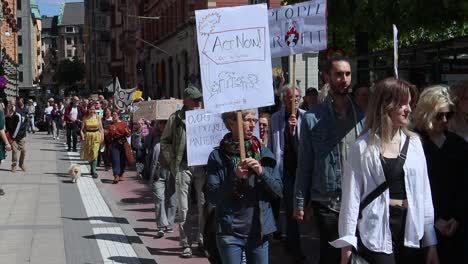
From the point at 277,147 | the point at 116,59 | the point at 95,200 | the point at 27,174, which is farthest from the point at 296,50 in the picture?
the point at 116,59

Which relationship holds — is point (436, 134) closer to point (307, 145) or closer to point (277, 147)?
point (307, 145)

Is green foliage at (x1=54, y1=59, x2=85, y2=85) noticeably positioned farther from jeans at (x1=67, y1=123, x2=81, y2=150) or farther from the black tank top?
the black tank top

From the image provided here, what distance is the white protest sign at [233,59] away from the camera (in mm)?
5453

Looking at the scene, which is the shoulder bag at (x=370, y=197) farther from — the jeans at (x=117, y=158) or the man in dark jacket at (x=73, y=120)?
the man in dark jacket at (x=73, y=120)

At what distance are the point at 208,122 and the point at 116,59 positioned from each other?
8062cm

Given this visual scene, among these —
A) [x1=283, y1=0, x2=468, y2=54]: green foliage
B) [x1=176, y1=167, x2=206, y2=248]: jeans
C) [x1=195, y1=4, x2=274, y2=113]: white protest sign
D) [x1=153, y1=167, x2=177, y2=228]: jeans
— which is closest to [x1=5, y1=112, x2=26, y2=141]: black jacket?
[x1=283, y1=0, x2=468, y2=54]: green foliage

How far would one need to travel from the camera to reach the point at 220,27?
549 centimetres

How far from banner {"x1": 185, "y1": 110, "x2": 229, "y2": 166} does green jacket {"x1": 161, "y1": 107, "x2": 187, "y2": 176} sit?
0.97m

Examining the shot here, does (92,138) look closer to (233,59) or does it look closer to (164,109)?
(164,109)

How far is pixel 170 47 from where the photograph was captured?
4862 centimetres

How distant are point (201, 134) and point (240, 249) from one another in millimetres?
2352

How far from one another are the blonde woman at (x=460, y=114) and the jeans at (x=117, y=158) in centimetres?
1179

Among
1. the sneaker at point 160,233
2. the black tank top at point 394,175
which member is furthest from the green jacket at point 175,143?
the black tank top at point 394,175

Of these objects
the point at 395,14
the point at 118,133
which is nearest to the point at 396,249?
the point at 395,14
